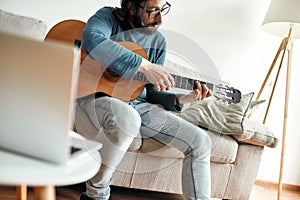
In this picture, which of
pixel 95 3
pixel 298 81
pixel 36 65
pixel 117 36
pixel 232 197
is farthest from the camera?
pixel 298 81

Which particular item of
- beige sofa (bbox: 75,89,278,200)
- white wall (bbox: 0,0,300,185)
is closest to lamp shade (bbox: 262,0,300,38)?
white wall (bbox: 0,0,300,185)

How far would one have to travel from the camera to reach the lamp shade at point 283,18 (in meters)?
1.89

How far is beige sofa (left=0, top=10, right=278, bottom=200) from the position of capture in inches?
59.0

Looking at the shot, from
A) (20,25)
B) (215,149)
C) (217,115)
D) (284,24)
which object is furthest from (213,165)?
(20,25)

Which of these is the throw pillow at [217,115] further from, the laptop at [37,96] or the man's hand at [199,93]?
the laptop at [37,96]

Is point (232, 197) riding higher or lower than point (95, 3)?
lower

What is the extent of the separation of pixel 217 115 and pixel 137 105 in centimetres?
47

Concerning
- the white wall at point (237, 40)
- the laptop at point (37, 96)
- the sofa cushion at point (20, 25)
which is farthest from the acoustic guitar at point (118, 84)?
the white wall at point (237, 40)

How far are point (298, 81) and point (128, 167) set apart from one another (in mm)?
1415

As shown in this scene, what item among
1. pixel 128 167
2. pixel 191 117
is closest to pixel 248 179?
pixel 191 117

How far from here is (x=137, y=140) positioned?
4.66ft

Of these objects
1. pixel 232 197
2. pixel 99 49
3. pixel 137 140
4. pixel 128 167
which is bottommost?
pixel 232 197

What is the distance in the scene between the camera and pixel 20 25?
1657 millimetres

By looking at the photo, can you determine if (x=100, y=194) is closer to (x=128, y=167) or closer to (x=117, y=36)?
(x=128, y=167)
